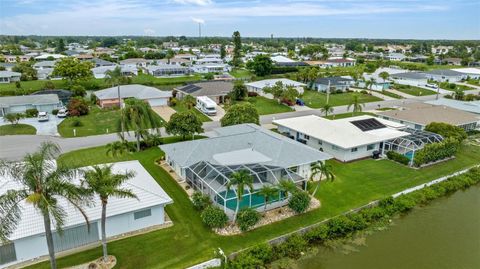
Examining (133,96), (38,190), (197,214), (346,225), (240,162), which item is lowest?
(346,225)

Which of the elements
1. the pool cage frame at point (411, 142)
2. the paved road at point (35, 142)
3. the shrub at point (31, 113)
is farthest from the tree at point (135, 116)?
the pool cage frame at point (411, 142)

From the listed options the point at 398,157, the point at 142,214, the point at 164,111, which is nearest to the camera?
the point at 142,214

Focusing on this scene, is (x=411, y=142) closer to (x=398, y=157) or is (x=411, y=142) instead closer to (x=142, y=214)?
(x=398, y=157)

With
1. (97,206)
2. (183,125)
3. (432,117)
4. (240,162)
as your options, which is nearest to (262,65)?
(432,117)

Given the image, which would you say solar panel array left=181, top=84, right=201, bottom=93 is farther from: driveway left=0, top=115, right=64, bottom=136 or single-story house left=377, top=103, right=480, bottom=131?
single-story house left=377, top=103, right=480, bottom=131

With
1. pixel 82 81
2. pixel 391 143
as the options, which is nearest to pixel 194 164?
pixel 391 143

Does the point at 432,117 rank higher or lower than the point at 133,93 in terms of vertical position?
lower
